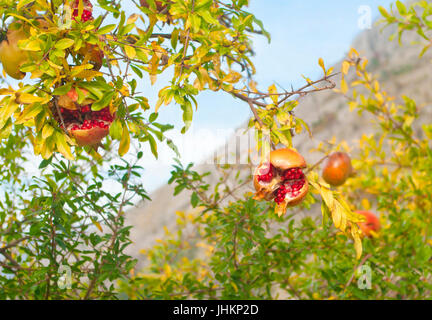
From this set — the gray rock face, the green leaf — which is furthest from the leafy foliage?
the gray rock face

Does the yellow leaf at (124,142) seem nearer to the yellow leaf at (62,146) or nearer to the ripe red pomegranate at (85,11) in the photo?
the yellow leaf at (62,146)

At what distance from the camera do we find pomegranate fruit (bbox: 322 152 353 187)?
202 cm

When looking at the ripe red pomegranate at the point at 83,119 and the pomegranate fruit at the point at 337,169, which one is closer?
the ripe red pomegranate at the point at 83,119

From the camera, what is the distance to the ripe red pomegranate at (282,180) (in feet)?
2.96

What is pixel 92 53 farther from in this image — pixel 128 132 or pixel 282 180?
pixel 282 180

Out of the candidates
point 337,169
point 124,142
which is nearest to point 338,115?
point 337,169

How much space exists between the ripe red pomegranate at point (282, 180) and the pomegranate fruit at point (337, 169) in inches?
45.6

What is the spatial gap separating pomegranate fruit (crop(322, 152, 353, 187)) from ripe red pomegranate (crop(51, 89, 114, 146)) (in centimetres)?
137

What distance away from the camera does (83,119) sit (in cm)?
91

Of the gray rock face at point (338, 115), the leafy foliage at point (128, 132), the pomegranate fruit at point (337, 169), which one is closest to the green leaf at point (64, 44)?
the leafy foliage at point (128, 132)

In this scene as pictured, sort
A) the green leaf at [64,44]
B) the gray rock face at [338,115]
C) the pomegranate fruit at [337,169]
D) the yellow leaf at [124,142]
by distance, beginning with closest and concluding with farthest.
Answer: the green leaf at [64,44], the yellow leaf at [124,142], the pomegranate fruit at [337,169], the gray rock face at [338,115]

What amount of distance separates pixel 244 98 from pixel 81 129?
40 centimetres

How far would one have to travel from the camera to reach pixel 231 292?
1.45 metres
